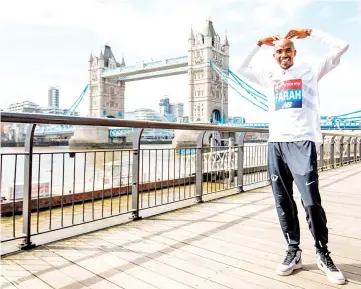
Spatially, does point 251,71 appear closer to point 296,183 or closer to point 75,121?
point 296,183

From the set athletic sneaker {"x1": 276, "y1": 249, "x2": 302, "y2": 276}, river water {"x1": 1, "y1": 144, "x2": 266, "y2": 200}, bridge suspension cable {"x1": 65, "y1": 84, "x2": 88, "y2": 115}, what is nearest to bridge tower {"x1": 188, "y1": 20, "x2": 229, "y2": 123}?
bridge suspension cable {"x1": 65, "y1": 84, "x2": 88, "y2": 115}

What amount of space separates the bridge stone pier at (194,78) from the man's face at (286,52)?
40.6 m

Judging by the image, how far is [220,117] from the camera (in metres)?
56.7

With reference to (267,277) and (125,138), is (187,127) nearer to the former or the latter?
(267,277)

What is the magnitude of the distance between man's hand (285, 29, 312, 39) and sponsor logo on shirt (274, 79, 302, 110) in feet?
0.97

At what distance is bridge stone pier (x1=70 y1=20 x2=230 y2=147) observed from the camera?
53875 millimetres

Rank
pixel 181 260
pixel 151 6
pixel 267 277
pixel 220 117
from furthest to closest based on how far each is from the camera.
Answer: pixel 220 117 → pixel 151 6 → pixel 181 260 → pixel 267 277

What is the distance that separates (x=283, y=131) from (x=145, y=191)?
22.0ft

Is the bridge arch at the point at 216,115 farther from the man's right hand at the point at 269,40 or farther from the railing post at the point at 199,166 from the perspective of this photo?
the man's right hand at the point at 269,40

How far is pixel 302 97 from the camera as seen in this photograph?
182cm

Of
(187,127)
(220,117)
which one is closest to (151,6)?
(187,127)

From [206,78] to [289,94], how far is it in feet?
179

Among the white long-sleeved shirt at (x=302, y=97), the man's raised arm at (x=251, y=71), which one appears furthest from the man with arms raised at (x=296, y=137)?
the man's raised arm at (x=251, y=71)

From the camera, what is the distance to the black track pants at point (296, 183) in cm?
175
